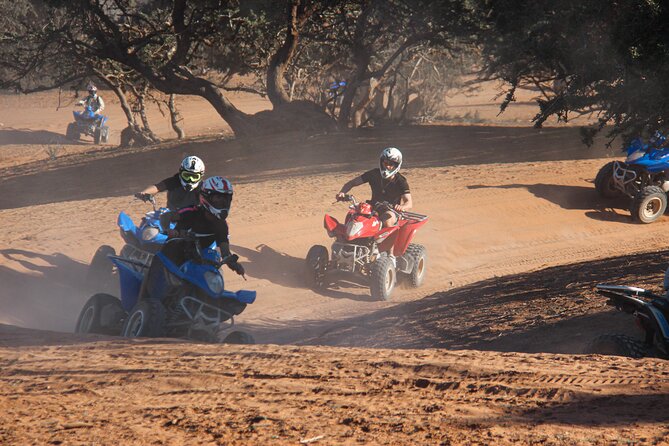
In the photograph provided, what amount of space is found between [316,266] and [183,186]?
7.93 feet

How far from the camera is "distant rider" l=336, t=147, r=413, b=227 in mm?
10906

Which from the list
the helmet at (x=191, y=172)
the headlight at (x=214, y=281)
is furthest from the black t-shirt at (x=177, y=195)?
the headlight at (x=214, y=281)

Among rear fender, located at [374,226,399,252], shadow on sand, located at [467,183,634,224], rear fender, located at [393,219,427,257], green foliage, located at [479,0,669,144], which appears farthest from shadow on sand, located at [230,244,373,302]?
shadow on sand, located at [467,183,634,224]

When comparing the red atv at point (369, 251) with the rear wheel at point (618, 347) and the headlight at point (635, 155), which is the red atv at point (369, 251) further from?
the headlight at point (635, 155)

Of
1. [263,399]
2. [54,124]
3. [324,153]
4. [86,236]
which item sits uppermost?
[54,124]

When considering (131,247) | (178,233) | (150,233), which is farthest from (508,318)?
(131,247)

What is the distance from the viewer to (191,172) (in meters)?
9.30

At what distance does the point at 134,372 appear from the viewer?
546 centimetres

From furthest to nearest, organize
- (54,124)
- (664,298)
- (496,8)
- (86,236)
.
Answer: (54,124)
(496,8)
(86,236)
(664,298)

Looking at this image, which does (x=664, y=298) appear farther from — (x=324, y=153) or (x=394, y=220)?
(x=324, y=153)

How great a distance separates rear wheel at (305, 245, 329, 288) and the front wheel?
281 inches

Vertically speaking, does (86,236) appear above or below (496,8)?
below

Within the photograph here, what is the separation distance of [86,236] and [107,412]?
320 inches

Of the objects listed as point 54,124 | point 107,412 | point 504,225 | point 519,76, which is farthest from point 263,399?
point 54,124
